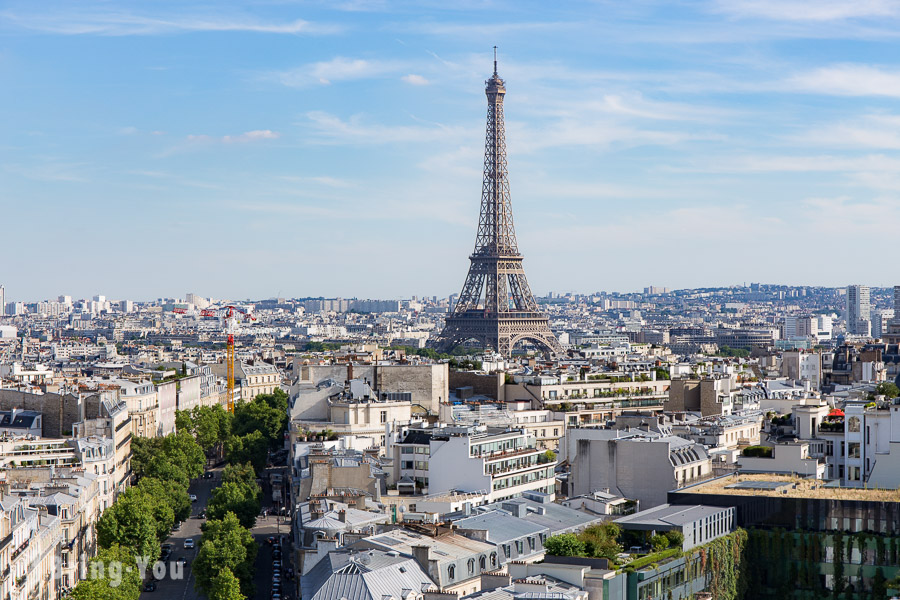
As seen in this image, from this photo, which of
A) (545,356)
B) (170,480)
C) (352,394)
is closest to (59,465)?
(170,480)

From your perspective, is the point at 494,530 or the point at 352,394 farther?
the point at 352,394

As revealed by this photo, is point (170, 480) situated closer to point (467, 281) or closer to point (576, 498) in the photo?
point (576, 498)

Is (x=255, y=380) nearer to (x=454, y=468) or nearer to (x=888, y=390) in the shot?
(x=888, y=390)

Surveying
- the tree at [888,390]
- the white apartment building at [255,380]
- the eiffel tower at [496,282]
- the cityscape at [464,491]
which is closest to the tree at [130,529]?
the cityscape at [464,491]

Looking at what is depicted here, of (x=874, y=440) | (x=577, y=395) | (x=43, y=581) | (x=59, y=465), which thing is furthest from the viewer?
(x=577, y=395)

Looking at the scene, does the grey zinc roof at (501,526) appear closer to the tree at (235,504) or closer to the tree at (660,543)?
the tree at (660,543)

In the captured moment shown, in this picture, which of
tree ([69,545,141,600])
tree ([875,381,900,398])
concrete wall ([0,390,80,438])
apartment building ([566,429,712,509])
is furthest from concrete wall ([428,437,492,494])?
concrete wall ([0,390,80,438])
